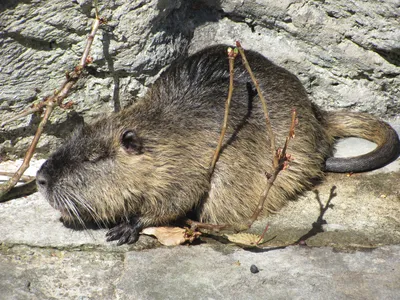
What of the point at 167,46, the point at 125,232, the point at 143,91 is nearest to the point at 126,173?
the point at 125,232

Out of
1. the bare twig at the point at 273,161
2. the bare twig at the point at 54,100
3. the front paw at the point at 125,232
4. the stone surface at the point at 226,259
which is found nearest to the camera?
the stone surface at the point at 226,259

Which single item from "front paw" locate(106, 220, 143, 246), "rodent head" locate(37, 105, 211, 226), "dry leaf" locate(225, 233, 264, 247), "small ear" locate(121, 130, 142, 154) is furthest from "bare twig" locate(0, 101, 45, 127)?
"dry leaf" locate(225, 233, 264, 247)

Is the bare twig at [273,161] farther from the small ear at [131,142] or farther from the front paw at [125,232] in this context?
the small ear at [131,142]

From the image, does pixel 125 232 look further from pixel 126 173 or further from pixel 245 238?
pixel 245 238

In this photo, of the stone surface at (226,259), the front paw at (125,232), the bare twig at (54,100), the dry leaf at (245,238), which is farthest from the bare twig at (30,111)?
the dry leaf at (245,238)

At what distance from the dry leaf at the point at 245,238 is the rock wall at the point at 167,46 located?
3.87 feet

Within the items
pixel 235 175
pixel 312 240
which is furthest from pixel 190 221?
pixel 312 240

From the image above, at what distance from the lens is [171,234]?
3.42m

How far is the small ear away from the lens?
3352 mm

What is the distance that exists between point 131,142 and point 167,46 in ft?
2.76

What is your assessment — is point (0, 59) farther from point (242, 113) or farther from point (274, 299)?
point (274, 299)

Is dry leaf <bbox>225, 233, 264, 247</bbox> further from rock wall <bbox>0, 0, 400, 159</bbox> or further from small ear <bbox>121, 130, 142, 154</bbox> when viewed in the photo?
rock wall <bbox>0, 0, 400, 159</bbox>

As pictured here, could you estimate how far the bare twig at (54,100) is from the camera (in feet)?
11.9

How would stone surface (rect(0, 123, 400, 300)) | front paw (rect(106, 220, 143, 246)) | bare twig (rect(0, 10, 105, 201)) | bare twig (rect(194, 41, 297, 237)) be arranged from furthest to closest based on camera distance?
bare twig (rect(0, 10, 105, 201))
front paw (rect(106, 220, 143, 246))
bare twig (rect(194, 41, 297, 237))
stone surface (rect(0, 123, 400, 300))
